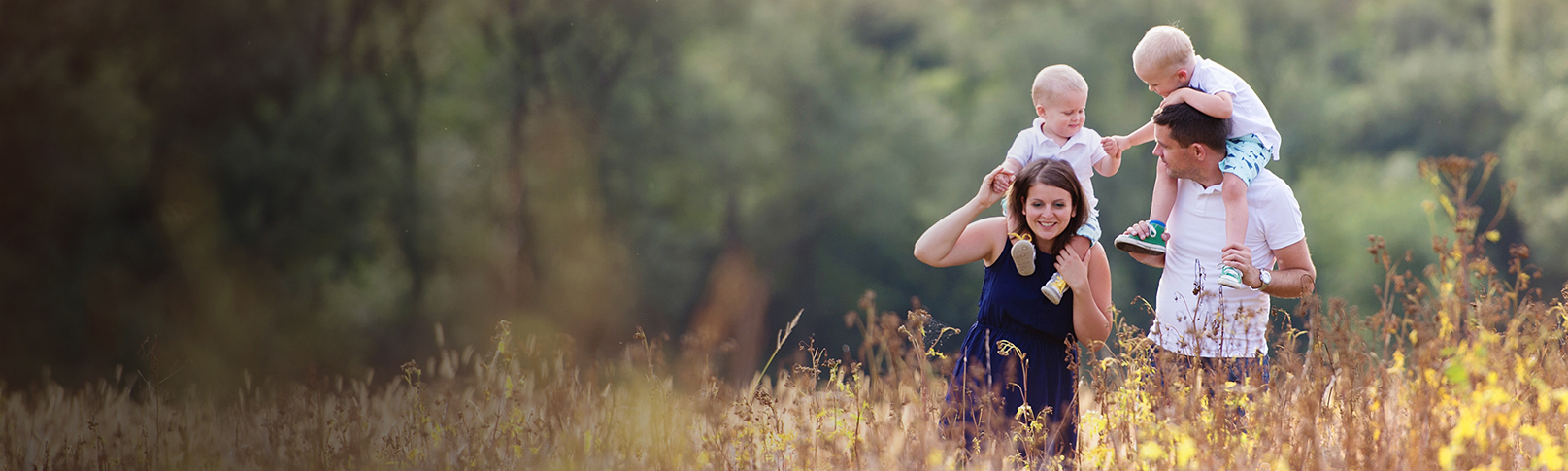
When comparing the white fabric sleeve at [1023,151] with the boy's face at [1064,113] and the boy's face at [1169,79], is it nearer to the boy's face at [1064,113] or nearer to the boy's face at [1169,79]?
the boy's face at [1064,113]

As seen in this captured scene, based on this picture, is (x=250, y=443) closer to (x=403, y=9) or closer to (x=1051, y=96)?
(x=1051, y=96)

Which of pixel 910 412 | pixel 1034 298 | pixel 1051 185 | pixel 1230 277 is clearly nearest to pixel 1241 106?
pixel 1230 277

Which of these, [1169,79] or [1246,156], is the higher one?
[1169,79]

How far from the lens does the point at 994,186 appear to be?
11.8ft

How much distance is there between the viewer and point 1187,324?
10.9ft

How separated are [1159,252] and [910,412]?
3.06ft

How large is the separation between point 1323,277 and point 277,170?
1778 cm

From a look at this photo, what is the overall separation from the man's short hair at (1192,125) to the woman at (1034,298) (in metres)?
0.37

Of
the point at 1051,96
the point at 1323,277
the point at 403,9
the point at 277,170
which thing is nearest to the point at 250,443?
the point at 1051,96

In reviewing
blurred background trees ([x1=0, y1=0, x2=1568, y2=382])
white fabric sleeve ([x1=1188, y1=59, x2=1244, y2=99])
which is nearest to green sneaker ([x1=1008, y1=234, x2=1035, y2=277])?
white fabric sleeve ([x1=1188, y1=59, x2=1244, y2=99])

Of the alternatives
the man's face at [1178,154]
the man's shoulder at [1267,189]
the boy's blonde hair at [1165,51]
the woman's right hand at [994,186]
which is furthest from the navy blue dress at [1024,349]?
the boy's blonde hair at [1165,51]

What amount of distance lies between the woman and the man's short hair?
1.22 feet

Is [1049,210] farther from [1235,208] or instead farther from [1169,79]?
[1169,79]

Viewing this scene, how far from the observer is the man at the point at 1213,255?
329 centimetres
